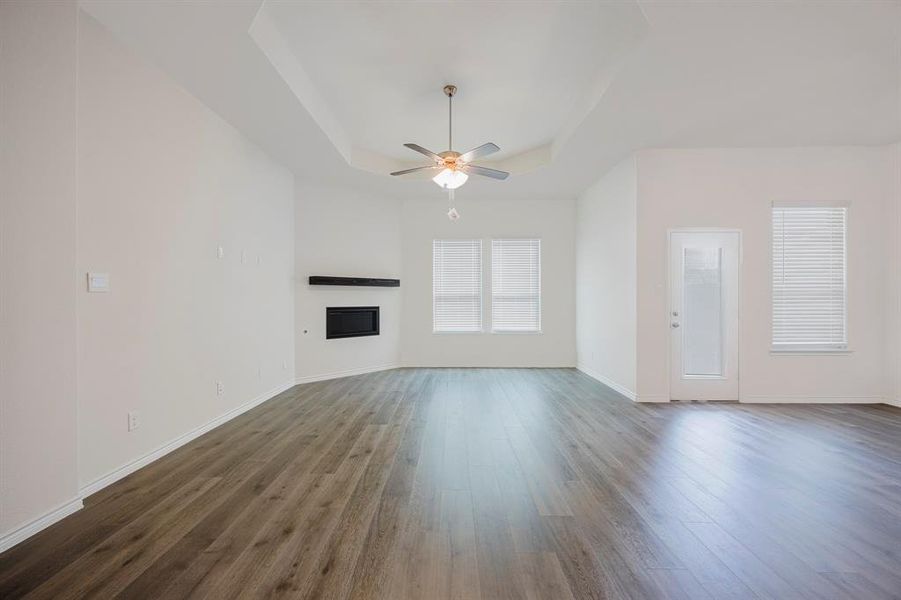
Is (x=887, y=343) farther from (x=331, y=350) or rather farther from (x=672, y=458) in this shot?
(x=331, y=350)

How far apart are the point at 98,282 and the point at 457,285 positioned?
16.2 ft

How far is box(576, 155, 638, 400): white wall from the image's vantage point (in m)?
4.54

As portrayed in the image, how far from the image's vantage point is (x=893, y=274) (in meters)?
4.25

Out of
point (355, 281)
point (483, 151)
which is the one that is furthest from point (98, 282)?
point (355, 281)

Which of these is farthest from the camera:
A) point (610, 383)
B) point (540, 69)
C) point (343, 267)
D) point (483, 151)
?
point (343, 267)

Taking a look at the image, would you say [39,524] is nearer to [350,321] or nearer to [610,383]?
[350,321]

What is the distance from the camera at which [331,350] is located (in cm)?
560

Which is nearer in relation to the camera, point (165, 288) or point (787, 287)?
point (165, 288)

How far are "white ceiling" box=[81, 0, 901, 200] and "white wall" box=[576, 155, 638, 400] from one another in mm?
829

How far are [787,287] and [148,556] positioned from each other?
21.1ft

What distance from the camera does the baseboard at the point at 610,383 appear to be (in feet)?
14.8

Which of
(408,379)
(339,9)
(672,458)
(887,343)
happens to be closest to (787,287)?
(887,343)

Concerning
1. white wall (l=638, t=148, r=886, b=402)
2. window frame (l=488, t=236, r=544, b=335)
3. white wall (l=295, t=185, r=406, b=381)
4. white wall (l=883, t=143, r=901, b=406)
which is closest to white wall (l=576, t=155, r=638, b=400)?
white wall (l=638, t=148, r=886, b=402)

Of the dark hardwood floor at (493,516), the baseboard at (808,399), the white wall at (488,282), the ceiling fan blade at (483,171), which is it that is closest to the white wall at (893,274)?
the baseboard at (808,399)
